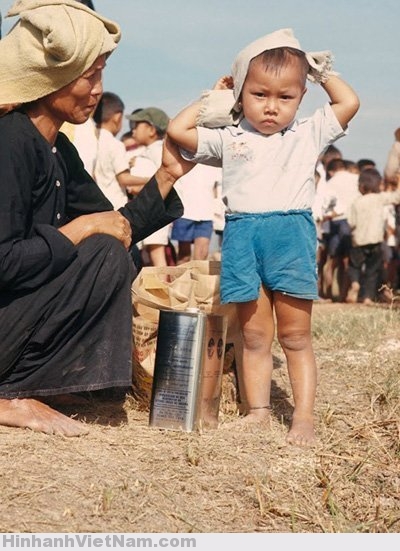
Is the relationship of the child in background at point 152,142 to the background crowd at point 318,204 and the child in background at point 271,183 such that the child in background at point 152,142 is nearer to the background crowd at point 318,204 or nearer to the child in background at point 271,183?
the background crowd at point 318,204

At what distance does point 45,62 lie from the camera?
4125 millimetres

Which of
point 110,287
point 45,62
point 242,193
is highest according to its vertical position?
point 45,62

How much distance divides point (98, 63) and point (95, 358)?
1193 mm

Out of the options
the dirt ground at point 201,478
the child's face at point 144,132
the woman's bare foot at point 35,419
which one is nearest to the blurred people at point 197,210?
the child's face at point 144,132

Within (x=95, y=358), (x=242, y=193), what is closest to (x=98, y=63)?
(x=242, y=193)

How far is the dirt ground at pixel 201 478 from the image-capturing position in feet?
10.4

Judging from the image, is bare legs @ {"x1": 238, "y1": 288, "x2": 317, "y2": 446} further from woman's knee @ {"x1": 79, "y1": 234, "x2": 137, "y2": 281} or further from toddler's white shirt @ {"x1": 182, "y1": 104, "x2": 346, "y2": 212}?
woman's knee @ {"x1": 79, "y1": 234, "x2": 137, "y2": 281}

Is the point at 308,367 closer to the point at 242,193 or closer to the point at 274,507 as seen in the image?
the point at 242,193

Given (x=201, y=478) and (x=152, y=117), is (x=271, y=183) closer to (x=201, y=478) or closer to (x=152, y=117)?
(x=201, y=478)

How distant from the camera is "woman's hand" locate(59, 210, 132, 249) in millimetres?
4184

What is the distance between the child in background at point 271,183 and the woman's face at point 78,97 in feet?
1.17

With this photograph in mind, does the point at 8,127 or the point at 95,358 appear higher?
the point at 8,127

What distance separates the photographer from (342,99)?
4.29 meters

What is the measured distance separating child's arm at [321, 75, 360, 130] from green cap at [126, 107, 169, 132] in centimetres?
576
